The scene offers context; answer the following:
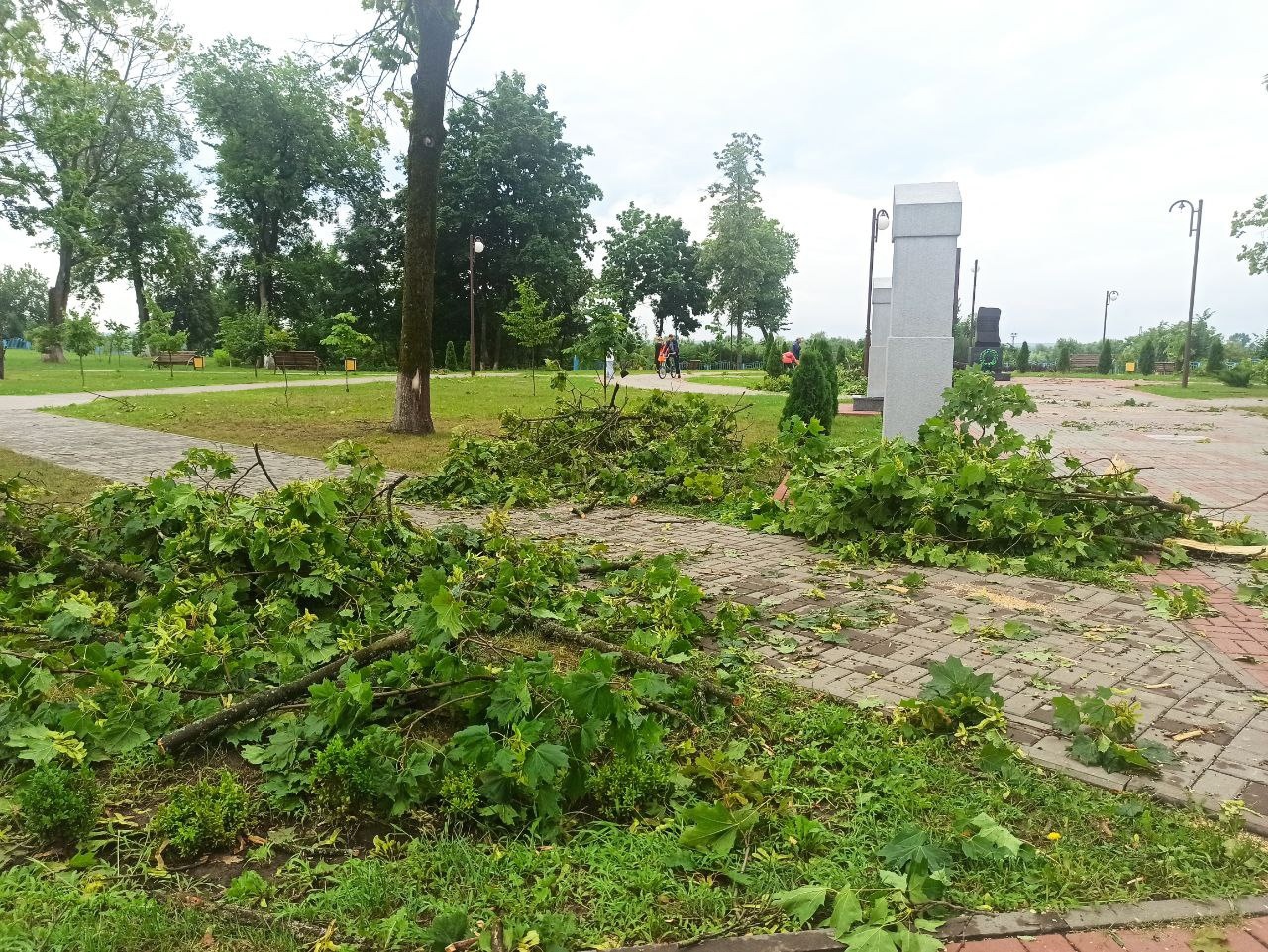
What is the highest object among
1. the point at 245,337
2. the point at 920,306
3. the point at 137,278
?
the point at 137,278

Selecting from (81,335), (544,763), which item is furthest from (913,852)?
(81,335)

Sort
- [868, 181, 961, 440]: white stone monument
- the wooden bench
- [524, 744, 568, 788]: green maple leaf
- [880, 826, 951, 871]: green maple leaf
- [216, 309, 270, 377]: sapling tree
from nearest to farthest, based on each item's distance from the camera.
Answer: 1. [880, 826, 951, 871]: green maple leaf
2. [524, 744, 568, 788]: green maple leaf
3. [868, 181, 961, 440]: white stone monument
4. the wooden bench
5. [216, 309, 270, 377]: sapling tree

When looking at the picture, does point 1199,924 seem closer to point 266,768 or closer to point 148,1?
point 266,768

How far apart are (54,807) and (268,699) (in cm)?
71

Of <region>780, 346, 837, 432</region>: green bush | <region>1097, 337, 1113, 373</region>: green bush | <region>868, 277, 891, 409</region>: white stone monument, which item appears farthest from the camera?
<region>1097, 337, 1113, 373</region>: green bush

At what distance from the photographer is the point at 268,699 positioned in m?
2.92

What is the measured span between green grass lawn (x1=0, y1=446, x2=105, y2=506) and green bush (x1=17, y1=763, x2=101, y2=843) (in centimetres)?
478

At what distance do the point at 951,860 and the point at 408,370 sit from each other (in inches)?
423

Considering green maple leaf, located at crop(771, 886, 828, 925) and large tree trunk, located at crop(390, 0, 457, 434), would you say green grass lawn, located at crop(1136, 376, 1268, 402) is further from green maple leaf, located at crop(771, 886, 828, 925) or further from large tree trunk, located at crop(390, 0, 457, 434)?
green maple leaf, located at crop(771, 886, 828, 925)

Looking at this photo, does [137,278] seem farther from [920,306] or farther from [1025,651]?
[1025,651]

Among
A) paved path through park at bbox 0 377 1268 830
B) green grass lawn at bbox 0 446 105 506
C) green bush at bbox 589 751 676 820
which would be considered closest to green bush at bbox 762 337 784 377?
green grass lawn at bbox 0 446 105 506

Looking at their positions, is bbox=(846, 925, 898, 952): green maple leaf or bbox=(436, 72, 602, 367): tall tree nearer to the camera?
bbox=(846, 925, 898, 952): green maple leaf

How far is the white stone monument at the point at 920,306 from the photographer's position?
9.51 m

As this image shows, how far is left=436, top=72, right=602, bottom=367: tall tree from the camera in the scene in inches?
1583
